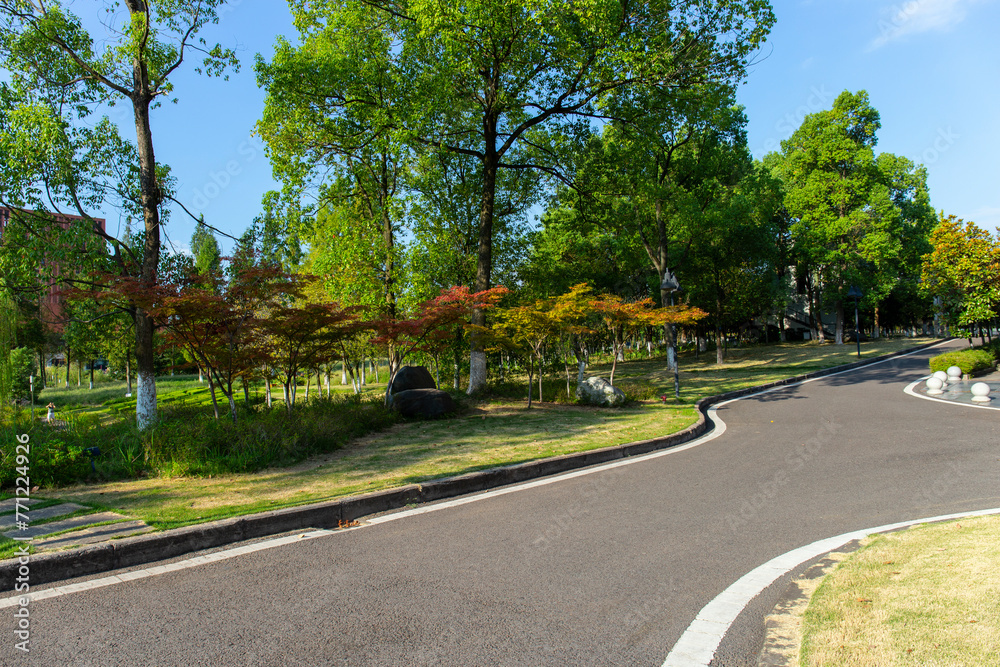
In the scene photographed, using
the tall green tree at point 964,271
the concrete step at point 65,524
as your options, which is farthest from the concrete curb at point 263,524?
the tall green tree at point 964,271

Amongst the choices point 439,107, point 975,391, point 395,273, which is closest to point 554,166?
point 439,107

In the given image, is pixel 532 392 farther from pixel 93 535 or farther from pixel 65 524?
pixel 93 535

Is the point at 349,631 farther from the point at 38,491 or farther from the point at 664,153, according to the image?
the point at 664,153

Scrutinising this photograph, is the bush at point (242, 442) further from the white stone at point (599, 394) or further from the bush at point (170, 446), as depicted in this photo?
the white stone at point (599, 394)

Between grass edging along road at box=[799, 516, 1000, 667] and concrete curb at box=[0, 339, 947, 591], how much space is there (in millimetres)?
3987

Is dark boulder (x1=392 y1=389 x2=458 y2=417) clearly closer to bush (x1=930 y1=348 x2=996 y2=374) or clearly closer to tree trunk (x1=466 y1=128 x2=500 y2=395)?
tree trunk (x1=466 y1=128 x2=500 y2=395)

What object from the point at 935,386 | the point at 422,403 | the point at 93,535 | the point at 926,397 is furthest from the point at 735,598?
the point at 935,386

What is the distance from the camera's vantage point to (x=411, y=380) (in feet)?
50.2

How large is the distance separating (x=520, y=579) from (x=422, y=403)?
32.6 feet

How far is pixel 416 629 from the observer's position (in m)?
3.35

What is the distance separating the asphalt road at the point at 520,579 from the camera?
3146 mm

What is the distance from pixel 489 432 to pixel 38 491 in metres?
6.90

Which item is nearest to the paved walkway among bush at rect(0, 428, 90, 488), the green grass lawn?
the green grass lawn

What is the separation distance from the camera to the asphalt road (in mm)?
3146
